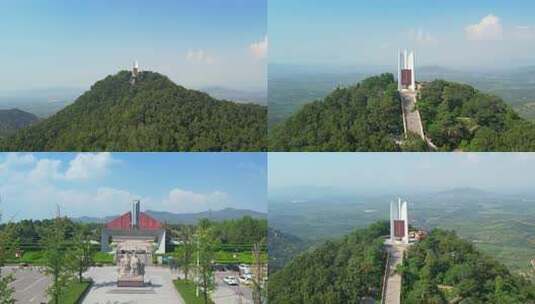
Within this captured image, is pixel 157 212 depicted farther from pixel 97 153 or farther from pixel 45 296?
pixel 45 296

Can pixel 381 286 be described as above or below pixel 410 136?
below

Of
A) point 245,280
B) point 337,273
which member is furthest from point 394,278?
point 245,280

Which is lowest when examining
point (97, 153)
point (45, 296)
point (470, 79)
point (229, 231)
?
point (45, 296)

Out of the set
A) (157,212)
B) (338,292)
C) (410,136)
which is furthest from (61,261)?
(410,136)

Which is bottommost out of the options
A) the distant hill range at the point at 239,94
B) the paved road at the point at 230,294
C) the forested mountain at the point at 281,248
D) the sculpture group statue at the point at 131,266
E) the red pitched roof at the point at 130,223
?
the paved road at the point at 230,294

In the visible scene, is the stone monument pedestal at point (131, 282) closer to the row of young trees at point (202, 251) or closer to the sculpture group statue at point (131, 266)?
the sculpture group statue at point (131, 266)

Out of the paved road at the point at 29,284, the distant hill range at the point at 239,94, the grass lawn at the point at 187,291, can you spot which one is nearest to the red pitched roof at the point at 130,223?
the grass lawn at the point at 187,291
